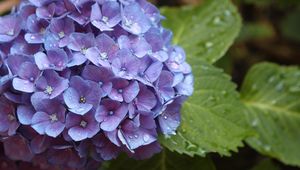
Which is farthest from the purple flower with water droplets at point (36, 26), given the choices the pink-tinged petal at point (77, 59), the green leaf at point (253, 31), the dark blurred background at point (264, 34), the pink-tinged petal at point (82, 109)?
the green leaf at point (253, 31)

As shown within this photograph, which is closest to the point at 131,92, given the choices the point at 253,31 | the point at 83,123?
the point at 83,123

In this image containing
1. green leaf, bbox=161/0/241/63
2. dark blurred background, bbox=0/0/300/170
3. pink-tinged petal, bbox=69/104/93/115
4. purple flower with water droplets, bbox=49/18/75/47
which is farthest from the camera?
dark blurred background, bbox=0/0/300/170

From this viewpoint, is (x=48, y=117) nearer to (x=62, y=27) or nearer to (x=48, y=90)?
(x=48, y=90)

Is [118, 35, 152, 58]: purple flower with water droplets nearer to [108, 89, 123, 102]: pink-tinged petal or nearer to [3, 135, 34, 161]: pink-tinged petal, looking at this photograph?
[108, 89, 123, 102]: pink-tinged petal

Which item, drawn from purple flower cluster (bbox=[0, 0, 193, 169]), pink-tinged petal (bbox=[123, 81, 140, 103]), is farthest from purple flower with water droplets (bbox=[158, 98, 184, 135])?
pink-tinged petal (bbox=[123, 81, 140, 103])

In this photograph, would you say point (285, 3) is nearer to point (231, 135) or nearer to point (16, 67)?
point (231, 135)

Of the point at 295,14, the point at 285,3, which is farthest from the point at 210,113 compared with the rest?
the point at 295,14
